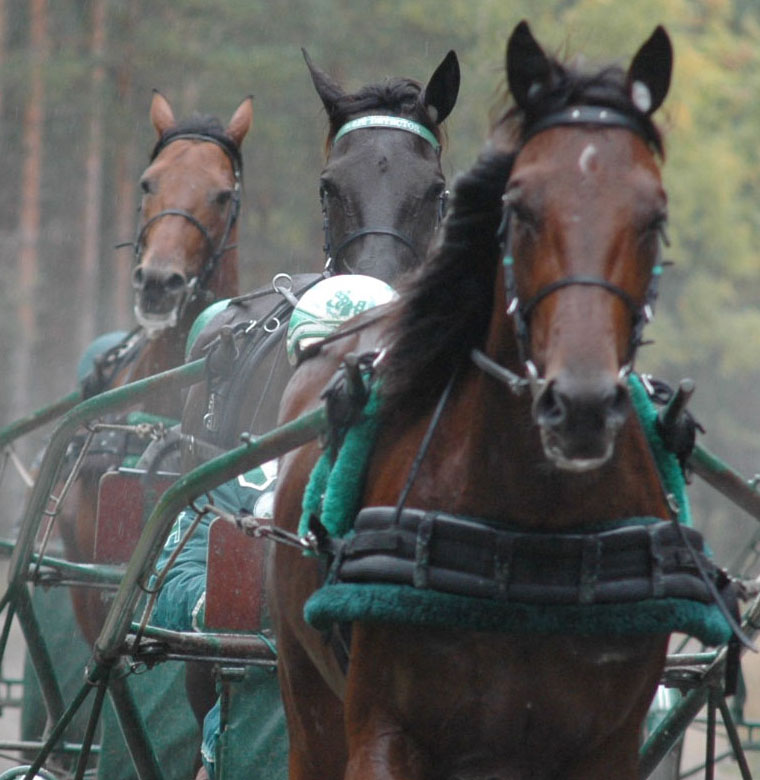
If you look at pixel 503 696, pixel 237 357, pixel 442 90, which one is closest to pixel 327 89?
pixel 442 90

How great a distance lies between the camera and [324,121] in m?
14.2

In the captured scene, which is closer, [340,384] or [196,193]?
[340,384]

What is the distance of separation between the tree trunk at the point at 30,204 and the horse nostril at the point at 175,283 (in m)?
13.0

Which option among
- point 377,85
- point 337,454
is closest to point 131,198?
point 377,85

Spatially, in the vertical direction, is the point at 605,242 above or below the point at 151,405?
below

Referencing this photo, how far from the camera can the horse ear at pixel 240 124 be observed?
25.1 ft

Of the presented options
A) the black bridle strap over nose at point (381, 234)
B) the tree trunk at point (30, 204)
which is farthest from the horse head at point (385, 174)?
the tree trunk at point (30, 204)

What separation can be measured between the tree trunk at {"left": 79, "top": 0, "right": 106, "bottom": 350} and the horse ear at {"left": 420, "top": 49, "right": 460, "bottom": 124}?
1374 centimetres

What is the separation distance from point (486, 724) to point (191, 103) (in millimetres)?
17505

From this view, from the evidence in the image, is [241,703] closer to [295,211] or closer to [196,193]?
[196,193]

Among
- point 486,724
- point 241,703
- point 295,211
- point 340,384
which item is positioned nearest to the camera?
point 486,724

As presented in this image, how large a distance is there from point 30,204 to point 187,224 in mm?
13573

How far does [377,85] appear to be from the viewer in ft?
18.5

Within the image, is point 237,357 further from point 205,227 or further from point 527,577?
point 527,577
